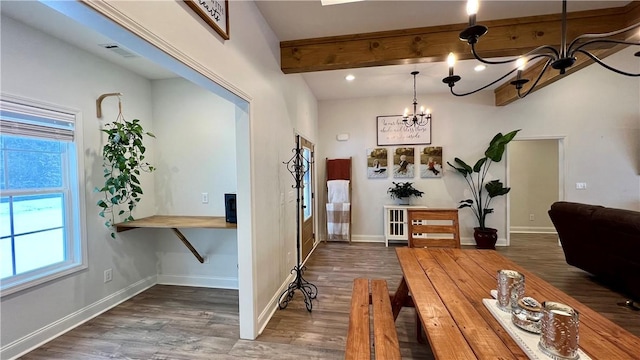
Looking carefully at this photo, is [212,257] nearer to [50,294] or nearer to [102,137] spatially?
[50,294]

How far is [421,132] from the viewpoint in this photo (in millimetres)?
4855

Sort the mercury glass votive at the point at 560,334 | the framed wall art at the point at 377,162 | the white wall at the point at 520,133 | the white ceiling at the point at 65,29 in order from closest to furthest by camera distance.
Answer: the mercury glass votive at the point at 560,334
the white ceiling at the point at 65,29
the white wall at the point at 520,133
the framed wall art at the point at 377,162

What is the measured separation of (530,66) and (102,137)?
224 inches

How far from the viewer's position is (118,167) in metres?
2.56

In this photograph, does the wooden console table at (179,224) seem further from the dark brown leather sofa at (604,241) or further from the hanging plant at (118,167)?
the dark brown leather sofa at (604,241)

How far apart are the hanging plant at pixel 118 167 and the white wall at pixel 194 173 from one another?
44cm

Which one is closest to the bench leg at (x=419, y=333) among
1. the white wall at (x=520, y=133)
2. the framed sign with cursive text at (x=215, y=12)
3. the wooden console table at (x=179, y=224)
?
the wooden console table at (x=179, y=224)

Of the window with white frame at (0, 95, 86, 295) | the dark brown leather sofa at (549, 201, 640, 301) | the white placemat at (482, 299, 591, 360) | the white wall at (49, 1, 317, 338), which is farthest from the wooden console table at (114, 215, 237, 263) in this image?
the dark brown leather sofa at (549, 201, 640, 301)

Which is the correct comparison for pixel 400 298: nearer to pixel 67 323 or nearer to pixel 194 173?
pixel 194 173

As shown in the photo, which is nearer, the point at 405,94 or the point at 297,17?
the point at 297,17

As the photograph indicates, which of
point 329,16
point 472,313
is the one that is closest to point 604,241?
point 472,313

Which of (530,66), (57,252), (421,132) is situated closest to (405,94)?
(421,132)

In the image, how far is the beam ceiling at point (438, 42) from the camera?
229cm

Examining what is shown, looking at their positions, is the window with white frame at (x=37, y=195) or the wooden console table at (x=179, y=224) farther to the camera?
the wooden console table at (x=179, y=224)
